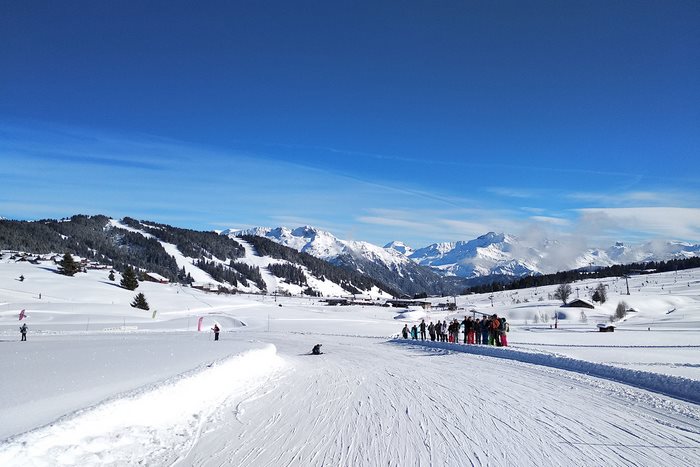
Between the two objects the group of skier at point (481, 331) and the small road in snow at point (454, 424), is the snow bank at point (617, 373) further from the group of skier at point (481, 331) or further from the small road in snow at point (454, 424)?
the group of skier at point (481, 331)

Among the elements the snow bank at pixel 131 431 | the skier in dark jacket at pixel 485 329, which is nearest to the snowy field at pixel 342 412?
the snow bank at pixel 131 431

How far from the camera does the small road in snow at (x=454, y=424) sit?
7.37m

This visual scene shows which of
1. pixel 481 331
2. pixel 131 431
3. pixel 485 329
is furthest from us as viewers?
pixel 481 331

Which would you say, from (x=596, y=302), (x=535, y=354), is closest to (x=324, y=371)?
(x=535, y=354)

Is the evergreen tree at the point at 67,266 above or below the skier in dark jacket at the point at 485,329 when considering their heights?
above

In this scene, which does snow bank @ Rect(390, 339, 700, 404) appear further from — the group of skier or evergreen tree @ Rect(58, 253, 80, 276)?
evergreen tree @ Rect(58, 253, 80, 276)

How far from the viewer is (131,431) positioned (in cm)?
862

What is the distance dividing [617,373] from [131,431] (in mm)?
13447

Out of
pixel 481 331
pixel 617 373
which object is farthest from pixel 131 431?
pixel 481 331

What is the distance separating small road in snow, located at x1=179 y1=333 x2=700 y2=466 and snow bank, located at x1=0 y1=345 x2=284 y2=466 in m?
0.48

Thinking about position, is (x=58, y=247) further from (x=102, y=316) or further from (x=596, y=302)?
(x=596, y=302)

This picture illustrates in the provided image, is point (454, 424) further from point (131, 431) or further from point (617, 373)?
point (617, 373)

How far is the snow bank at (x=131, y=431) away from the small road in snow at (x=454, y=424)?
478 millimetres

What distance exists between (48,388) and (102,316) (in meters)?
56.1
